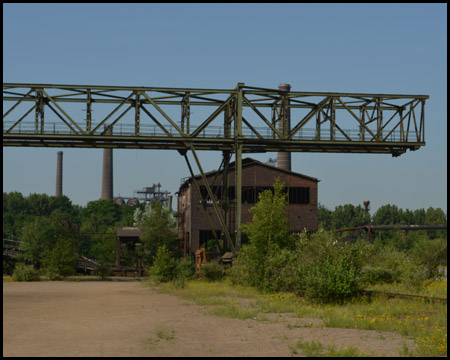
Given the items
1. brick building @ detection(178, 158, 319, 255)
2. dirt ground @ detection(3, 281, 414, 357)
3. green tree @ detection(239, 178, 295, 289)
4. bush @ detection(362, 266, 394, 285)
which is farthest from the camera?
brick building @ detection(178, 158, 319, 255)

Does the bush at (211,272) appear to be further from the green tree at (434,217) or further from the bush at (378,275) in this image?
the green tree at (434,217)

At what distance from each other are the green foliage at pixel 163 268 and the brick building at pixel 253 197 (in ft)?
34.7

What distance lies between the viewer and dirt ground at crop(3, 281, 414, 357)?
11.3 metres

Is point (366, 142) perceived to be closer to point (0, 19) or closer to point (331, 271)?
point (331, 271)

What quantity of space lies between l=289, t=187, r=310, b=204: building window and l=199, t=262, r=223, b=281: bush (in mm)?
11885

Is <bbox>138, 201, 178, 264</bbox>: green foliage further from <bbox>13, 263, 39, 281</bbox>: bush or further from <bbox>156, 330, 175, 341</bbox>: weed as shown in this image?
<bbox>156, 330, 175, 341</bbox>: weed

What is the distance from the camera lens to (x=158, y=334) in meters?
13.1

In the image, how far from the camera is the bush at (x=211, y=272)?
32969 mm

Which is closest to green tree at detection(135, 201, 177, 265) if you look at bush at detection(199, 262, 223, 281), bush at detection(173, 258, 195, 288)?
bush at detection(173, 258, 195, 288)

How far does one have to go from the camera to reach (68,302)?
70.9 feet

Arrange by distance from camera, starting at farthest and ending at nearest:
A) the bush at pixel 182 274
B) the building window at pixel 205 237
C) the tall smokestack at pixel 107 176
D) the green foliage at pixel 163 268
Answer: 1. the tall smokestack at pixel 107 176
2. the building window at pixel 205 237
3. the green foliage at pixel 163 268
4. the bush at pixel 182 274

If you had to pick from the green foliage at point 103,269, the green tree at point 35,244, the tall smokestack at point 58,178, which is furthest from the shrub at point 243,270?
the tall smokestack at point 58,178

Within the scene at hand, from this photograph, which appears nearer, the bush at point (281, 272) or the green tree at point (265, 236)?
the bush at point (281, 272)

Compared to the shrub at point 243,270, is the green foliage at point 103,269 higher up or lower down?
lower down
